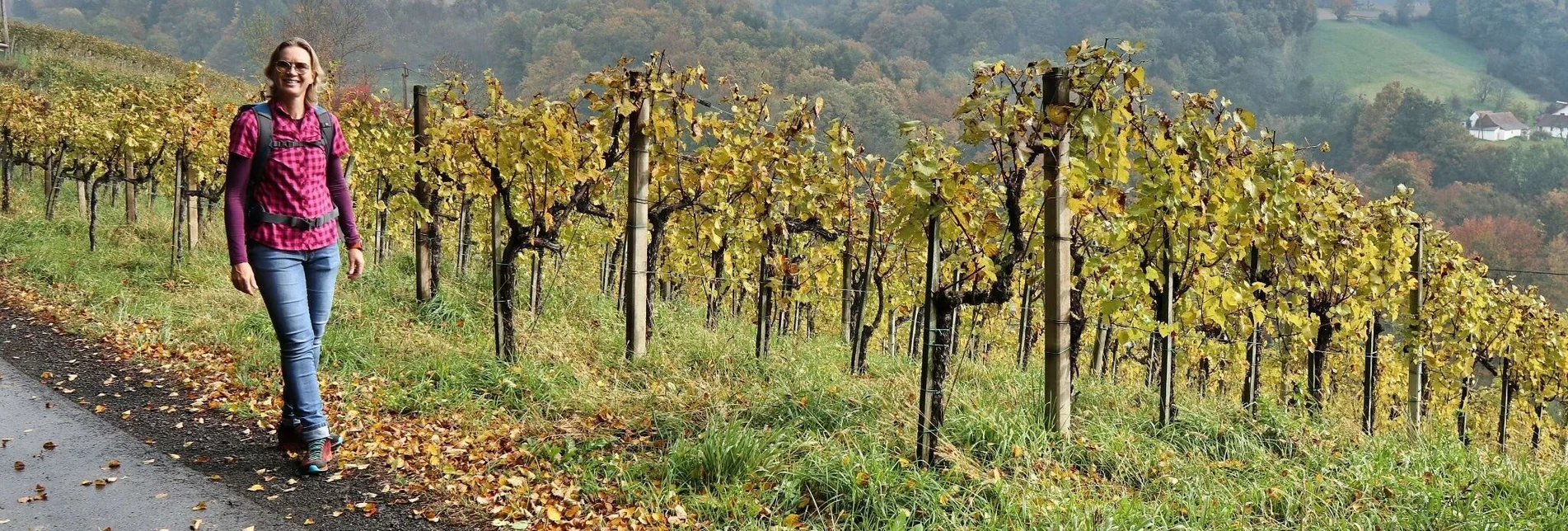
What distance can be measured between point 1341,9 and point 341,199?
12170 cm

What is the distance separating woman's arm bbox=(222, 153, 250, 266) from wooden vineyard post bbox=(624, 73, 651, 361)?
225 cm

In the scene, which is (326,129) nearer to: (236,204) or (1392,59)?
(236,204)

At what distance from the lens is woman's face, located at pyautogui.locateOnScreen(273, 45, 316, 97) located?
3.28 m

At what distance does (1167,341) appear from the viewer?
4812 mm

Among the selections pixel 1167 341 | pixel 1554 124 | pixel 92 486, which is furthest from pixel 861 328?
pixel 1554 124

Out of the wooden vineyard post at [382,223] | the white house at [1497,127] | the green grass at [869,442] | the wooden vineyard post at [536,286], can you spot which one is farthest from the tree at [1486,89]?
the wooden vineyard post at [536,286]

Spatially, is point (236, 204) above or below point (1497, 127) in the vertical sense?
below

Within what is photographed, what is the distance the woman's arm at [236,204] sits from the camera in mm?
3172

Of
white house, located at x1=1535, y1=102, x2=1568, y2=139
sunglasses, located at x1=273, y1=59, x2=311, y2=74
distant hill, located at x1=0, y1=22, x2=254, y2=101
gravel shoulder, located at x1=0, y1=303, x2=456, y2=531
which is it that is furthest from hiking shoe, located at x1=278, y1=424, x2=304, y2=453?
white house, located at x1=1535, y1=102, x2=1568, y2=139

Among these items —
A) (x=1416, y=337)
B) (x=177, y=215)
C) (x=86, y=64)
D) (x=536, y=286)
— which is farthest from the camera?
(x=86, y=64)

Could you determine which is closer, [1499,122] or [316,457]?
[316,457]

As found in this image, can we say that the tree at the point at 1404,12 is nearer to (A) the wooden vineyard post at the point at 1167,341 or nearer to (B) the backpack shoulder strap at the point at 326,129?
(A) the wooden vineyard post at the point at 1167,341

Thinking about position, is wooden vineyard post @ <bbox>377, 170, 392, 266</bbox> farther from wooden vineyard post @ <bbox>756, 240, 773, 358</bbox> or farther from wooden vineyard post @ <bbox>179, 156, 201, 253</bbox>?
wooden vineyard post @ <bbox>756, 240, 773, 358</bbox>

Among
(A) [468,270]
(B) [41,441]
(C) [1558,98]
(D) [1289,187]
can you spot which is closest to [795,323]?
(A) [468,270]
